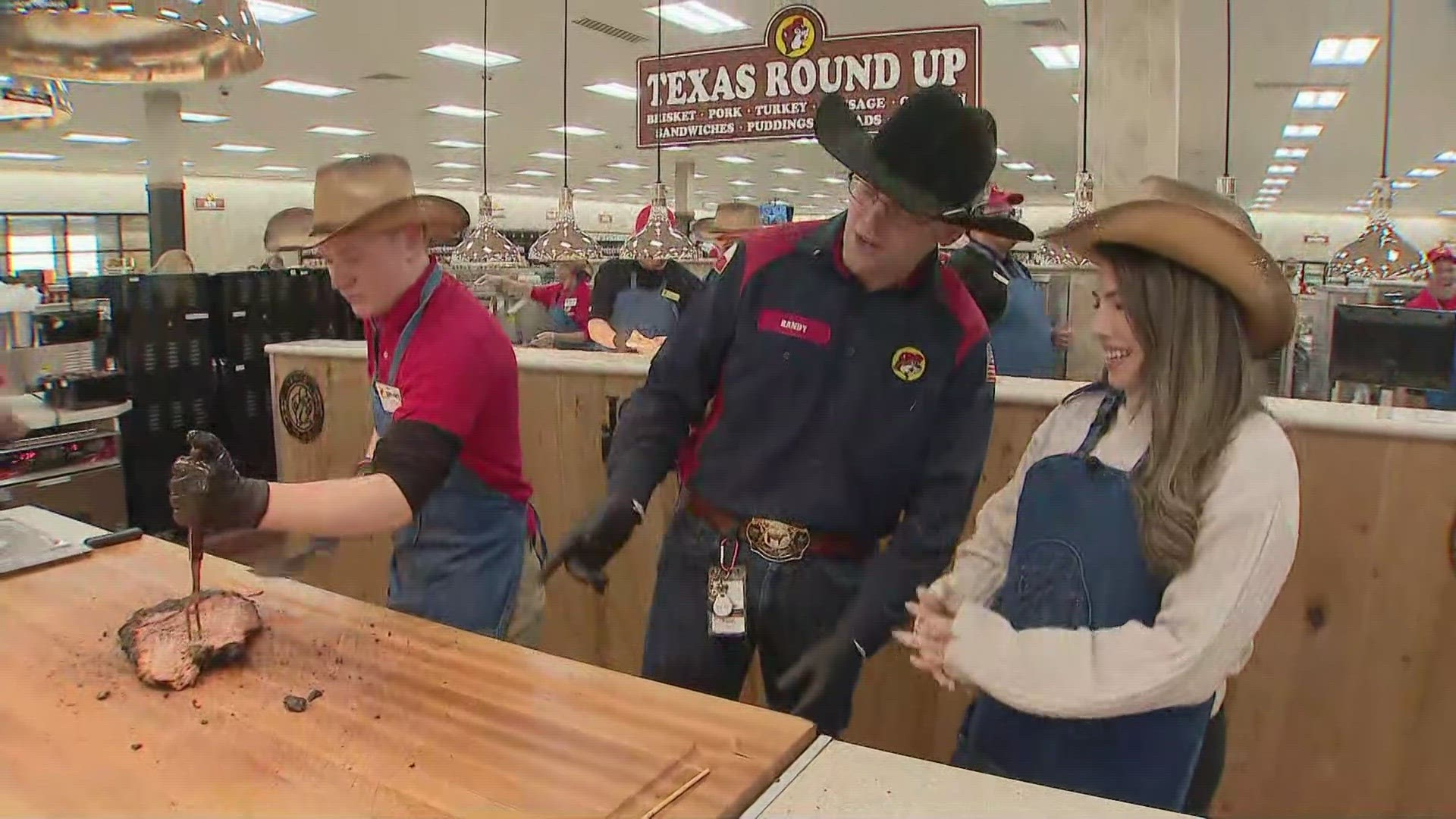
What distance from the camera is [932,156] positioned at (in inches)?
60.6

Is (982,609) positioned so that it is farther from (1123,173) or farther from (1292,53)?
(1292,53)

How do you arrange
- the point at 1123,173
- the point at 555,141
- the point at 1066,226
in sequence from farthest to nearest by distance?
1. the point at 555,141
2. the point at 1123,173
3. the point at 1066,226

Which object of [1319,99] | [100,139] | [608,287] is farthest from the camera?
[100,139]

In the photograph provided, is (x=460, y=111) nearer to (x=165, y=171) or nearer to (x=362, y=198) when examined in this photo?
(x=165, y=171)

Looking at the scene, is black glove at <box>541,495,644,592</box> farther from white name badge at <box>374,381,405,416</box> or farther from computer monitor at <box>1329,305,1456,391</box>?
computer monitor at <box>1329,305,1456,391</box>

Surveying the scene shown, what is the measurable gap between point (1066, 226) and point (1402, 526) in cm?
122

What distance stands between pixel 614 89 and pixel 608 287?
5.25 metres

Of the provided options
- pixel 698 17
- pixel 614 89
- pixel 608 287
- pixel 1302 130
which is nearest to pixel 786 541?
pixel 608 287

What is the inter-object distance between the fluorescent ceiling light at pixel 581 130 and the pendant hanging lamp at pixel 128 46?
439 inches

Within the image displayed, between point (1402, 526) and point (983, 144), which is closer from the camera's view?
point (983, 144)

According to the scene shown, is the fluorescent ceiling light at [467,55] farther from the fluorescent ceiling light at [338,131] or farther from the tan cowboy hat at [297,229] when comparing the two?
the tan cowboy hat at [297,229]

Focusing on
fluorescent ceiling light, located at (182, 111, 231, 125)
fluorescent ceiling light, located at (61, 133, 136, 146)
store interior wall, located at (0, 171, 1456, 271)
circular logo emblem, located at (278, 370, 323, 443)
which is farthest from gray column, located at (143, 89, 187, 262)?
circular logo emblem, located at (278, 370, 323, 443)

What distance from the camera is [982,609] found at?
1.32 meters

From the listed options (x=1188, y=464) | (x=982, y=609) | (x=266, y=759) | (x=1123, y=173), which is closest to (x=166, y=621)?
(x=266, y=759)
